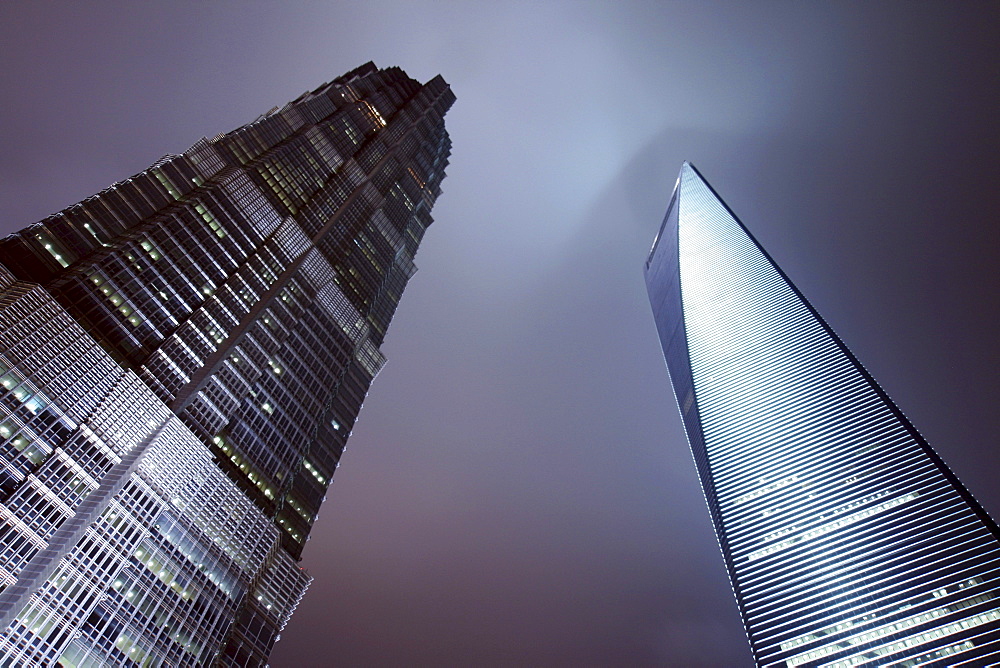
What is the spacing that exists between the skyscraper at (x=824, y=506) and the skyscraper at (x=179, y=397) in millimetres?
78240

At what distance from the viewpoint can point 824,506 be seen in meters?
115

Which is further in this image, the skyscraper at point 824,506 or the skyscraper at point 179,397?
the skyscraper at point 824,506

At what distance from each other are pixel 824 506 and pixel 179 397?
107373 mm

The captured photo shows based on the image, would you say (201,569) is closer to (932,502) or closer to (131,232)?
(131,232)

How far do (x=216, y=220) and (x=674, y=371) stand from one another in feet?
424

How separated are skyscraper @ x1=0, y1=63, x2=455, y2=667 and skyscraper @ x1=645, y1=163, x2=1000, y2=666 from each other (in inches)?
3080

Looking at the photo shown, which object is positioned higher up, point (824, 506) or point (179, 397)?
point (824, 506)

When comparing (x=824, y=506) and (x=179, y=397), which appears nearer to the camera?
(x=179, y=397)

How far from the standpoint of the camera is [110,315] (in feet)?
230

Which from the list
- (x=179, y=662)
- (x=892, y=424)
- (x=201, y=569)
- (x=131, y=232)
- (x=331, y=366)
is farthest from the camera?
(x=892, y=424)

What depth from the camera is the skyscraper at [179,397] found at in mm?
52188

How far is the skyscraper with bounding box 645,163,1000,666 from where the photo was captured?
94125 mm

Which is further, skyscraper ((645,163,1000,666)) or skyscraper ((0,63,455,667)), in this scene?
skyscraper ((645,163,1000,666))

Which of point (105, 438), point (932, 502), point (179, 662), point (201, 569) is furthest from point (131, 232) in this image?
point (932, 502)
